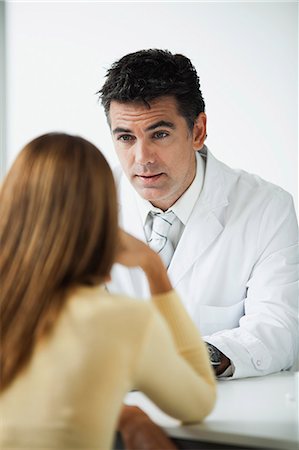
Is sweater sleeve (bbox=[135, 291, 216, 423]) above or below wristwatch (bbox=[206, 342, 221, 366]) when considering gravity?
above

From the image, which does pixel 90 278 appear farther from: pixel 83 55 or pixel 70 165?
pixel 83 55

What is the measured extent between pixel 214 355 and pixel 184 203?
0.63 metres

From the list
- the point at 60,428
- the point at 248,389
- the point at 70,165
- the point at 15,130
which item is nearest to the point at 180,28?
the point at 15,130

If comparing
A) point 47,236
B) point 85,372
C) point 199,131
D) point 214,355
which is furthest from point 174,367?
point 199,131

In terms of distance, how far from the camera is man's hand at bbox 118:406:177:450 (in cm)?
113

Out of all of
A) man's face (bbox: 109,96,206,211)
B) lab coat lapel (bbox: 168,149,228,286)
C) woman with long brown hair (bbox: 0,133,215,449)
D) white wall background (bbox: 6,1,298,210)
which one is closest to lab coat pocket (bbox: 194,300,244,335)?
lab coat lapel (bbox: 168,149,228,286)

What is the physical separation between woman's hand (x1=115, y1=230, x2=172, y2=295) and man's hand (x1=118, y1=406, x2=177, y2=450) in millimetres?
213

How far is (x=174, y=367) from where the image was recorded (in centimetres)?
103

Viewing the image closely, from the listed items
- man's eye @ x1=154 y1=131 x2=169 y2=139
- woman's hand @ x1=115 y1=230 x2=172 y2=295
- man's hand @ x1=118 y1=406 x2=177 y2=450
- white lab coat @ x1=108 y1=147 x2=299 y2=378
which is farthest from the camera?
man's eye @ x1=154 y1=131 x2=169 y2=139

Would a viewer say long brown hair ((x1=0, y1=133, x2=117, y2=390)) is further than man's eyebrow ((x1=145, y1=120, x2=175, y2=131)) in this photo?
No

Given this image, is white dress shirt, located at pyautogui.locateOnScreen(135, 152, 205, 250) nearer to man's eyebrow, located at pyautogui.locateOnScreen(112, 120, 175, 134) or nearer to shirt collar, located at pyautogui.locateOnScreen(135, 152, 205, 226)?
shirt collar, located at pyautogui.locateOnScreen(135, 152, 205, 226)

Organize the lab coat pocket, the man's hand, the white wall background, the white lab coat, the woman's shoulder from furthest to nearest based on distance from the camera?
the white wall background
the lab coat pocket
the white lab coat
the man's hand
the woman's shoulder

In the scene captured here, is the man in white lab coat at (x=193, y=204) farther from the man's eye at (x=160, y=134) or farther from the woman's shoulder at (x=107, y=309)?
the woman's shoulder at (x=107, y=309)

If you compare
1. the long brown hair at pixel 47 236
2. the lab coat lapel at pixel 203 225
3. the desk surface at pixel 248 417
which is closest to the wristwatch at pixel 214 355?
the desk surface at pixel 248 417
